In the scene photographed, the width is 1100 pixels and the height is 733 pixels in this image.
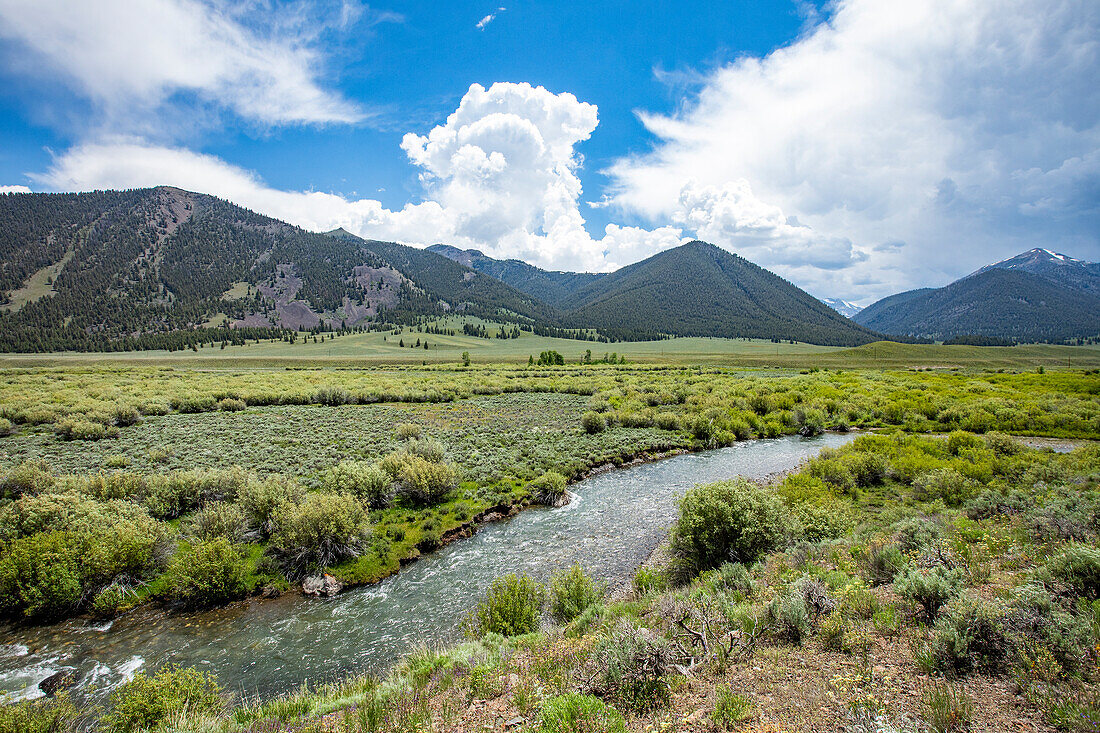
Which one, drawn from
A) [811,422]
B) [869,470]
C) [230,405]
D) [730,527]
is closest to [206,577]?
[730,527]

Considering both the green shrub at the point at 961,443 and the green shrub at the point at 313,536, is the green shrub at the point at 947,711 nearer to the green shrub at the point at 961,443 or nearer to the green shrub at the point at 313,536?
the green shrub at the point at 313,536

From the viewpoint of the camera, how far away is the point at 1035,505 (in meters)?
10.3

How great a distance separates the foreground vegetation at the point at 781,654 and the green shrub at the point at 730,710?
0.03 meters

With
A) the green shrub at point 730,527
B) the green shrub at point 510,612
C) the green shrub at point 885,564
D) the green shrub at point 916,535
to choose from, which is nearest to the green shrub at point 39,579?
the green shrub at point 510,612

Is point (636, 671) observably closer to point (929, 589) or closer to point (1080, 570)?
point (929, 589)

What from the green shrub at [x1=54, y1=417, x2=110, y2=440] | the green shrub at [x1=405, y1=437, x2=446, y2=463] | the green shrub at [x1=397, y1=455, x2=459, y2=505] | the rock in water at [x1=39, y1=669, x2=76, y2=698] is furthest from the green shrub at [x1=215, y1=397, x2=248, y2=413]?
the rock in water at [x1=39, y1=669, x2=76, y2=698]

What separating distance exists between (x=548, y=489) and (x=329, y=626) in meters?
9.09

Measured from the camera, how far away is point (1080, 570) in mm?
5883

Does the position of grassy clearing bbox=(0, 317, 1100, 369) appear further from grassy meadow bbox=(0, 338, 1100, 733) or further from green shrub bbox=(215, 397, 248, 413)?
grassy meadow bbox=(0, 338, 1100, 733)

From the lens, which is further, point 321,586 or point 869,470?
point 869,470

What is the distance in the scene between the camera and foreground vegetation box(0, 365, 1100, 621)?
1089 centimetres

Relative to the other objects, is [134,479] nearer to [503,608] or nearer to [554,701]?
[503,608]

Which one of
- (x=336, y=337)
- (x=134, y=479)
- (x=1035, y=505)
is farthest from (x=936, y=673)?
(x=336, y=337)

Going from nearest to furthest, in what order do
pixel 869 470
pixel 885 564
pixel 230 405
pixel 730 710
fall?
pixel 730 710
pixel 885 564
pixel 869 470
pixel 230 405
